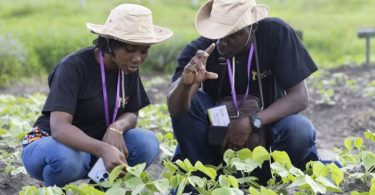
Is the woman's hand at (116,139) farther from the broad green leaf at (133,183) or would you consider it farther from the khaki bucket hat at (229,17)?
the khaki bucket hat at (229,17)

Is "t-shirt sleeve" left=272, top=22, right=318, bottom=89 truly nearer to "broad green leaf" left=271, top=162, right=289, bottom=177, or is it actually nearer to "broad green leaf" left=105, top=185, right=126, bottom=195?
"broad green leaf" left=271, top=162, right=289, bottom=177

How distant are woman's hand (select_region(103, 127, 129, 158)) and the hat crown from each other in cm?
43

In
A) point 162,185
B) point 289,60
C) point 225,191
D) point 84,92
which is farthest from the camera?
point 289,60

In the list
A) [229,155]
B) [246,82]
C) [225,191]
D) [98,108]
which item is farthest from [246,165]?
[98,108]

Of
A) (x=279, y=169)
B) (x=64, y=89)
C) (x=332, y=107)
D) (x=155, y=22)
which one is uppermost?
(x=64, y=89)

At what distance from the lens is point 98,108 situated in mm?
3320

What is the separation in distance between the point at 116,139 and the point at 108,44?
0.41 m

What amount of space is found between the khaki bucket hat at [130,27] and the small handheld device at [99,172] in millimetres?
522

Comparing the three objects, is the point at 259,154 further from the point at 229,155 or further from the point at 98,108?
the point at 98,108

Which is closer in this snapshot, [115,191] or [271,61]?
[115,191]

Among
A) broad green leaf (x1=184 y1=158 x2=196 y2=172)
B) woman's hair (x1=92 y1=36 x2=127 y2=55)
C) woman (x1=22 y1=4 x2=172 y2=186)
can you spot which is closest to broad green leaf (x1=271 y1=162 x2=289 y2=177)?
broad green leaf (x1=184 y1=158 x2=196 y2=172)

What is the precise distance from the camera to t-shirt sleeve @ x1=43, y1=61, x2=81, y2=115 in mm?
3127

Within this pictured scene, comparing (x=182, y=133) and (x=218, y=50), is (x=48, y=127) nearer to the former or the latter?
(x=182, y=133)

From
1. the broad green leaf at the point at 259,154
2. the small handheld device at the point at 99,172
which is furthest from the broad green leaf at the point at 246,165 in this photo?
the small handheld device at the point at 99,172
